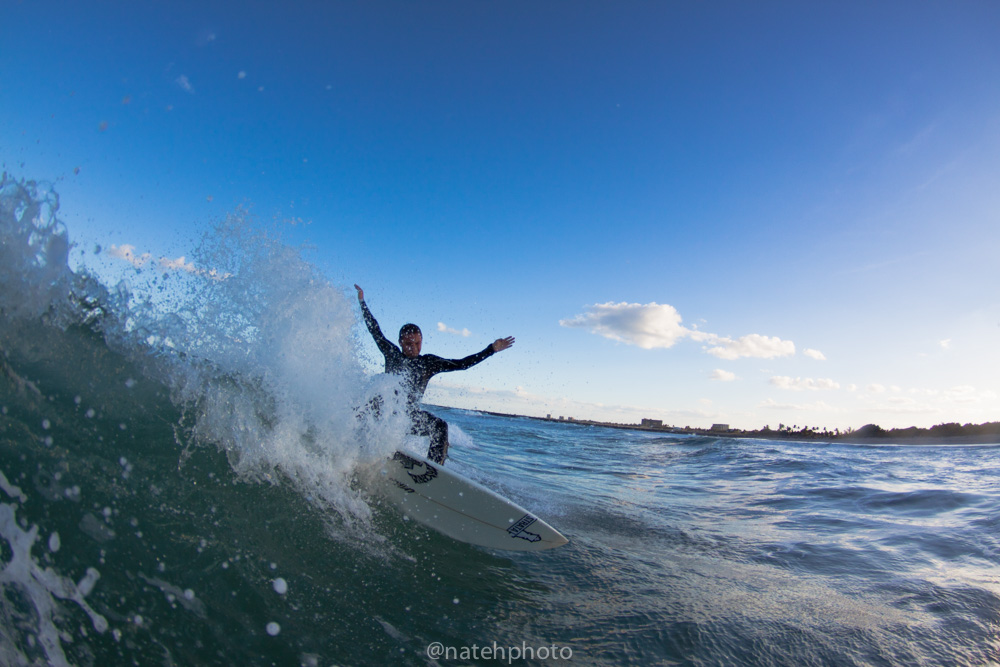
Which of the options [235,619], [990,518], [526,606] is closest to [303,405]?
[235,619]

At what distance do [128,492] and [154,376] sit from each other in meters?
2.16

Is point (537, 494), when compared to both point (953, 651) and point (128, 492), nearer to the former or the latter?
point (953, 651)

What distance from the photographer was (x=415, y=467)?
17.8ft

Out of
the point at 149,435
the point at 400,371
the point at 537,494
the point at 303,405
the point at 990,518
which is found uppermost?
the point at 400,371

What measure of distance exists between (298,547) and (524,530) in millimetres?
2350

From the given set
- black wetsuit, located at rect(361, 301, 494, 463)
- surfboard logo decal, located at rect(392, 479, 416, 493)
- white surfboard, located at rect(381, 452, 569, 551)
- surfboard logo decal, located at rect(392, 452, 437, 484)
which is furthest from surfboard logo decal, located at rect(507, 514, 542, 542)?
black wetsuit, located at rect(361, 301, 494, 463)

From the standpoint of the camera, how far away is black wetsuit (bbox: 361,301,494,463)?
6.02m

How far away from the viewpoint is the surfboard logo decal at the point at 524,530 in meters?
4.92

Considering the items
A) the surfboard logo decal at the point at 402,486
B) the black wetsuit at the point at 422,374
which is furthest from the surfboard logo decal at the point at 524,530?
the black wetsuit at the point at 422,374

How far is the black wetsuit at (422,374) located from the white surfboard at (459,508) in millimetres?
552

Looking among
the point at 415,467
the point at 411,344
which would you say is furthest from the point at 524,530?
the point at 411,344

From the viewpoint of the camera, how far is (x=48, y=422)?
13.6ft

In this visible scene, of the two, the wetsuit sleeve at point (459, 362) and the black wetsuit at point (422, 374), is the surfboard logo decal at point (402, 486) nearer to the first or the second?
the black wetsuit at point (422, 374)

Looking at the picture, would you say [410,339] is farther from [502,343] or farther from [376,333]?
[502,343]
